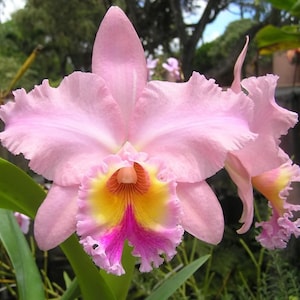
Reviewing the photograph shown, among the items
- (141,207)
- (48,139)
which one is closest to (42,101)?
(48,139)

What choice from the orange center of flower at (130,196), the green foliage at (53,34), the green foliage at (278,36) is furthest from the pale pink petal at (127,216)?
the green foliage at (53,34)

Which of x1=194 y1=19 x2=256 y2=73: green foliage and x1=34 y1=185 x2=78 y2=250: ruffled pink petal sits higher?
x1=34 y1=185 x2=78 y2=250: ruffled pink petal

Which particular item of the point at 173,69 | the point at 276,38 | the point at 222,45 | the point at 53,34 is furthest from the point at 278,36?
the point at 53,34

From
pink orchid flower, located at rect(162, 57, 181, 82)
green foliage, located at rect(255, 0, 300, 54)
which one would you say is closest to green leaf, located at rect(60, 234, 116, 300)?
pink orchid flower, located at rect(162, 57, 181, 82)

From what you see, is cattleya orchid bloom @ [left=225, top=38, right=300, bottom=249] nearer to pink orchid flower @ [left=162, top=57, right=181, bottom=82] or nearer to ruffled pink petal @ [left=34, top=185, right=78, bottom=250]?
ruffled pink petal @ [left=34, top=185, right=78, bottom=250]

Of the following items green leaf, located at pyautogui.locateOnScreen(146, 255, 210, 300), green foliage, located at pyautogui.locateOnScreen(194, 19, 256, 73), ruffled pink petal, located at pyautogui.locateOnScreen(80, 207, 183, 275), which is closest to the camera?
ruffled pink petal, located at pyautogui.locateOnScreen(80, 207, 183, 275)

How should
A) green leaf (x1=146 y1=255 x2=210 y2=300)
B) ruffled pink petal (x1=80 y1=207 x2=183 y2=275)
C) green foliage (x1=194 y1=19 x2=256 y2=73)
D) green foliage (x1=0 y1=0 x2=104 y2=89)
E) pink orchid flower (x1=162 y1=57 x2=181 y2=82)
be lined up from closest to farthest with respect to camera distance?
1. ruffled pink petal (x1=80 y1=207 x2=183 y2=275)
2. green leaf (x1=146 y1=255 x2=210 y2=300)
3. pink orchid flower (x1=162 y1=57 x2=181 y2=82)
4. green foliage (x1=194 y1=19 x2=256 y2=73)
5. green foliage (x1=0 y1=0 x2=104 y2=89)

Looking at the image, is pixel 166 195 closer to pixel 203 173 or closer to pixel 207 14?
pixel 203 173
